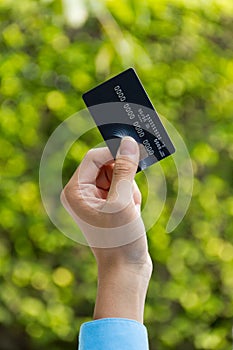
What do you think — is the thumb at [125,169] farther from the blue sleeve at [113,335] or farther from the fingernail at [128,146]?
the blue sleeve at [113,335]

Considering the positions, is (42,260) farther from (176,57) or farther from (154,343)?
(176,57)

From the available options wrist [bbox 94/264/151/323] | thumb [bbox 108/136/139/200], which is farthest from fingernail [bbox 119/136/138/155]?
wrist [bbox 94/264/151/323]

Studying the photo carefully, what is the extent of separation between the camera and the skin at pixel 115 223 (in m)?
0.90

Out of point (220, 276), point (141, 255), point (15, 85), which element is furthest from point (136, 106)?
point (220, 276)

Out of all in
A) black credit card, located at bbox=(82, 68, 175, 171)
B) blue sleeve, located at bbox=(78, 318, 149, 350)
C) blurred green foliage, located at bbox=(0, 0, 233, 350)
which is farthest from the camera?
blurred green foliage, located at bbox=(0, 0, 233, 350)

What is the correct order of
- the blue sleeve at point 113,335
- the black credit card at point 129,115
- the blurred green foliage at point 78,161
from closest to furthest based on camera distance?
the blue sleeve at point 113,335
the black credit card at point 129,115
the blurred green foliage at point 78,161

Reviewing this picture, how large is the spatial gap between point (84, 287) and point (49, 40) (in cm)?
85

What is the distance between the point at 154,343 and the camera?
2.67 meters

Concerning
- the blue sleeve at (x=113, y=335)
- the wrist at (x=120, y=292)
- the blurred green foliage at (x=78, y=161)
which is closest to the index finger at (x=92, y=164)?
the wrist at (x=120, y=292)

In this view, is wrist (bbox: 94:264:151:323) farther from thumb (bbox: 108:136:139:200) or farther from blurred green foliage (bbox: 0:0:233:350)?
blurred green foliage (bbox: 0:0:233:350)

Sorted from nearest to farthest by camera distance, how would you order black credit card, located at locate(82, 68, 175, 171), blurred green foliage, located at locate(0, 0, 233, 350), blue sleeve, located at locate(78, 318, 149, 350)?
blue sleeve, located at locate(78, 318, 149, 350)
black credit card, located at locate(82, 68, 175, 171)
blurred green foliage, located at locate(0, 0, 233, 350)

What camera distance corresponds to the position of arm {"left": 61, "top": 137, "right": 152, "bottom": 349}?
35.4 inches

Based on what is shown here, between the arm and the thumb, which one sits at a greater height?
the thumb

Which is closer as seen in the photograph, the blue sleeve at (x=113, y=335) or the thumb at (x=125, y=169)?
the blue sleeve at (x=113, y=335)
